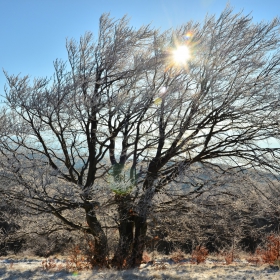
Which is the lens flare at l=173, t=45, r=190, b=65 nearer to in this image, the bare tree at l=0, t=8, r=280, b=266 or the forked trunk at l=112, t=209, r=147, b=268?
the bare tree at l=0, t=8, r=280, b=266

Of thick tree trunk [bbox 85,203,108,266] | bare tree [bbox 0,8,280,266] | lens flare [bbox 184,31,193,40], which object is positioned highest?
lens flare [bbox 184,31,193,40]

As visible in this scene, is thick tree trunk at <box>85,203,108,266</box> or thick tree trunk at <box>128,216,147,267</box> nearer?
thick tree trunk at <box>85,203,108,266</box>

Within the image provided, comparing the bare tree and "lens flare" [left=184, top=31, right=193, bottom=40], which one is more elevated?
"lens flare" [left=184, top=31, right=193, bottom=40]

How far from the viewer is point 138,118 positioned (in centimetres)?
746

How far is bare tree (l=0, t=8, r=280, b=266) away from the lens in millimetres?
6836

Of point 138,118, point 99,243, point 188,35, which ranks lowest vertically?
point 99,243

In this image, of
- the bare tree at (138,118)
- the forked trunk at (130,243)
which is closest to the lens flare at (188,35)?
the bare tree at (138,118)

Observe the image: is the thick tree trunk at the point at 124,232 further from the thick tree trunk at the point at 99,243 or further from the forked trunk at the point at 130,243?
the thick tree trunk at the point at 99,243

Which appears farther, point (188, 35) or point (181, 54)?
point (188, 35)

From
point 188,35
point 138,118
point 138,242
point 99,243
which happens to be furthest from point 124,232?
point 188,35

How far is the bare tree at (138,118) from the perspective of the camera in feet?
22.4

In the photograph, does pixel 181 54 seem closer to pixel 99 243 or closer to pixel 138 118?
pixel 138 118

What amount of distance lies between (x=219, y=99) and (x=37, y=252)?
12.7 m

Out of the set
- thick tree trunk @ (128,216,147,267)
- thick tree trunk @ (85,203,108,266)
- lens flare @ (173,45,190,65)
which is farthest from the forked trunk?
lens flare @ (173,45,190,65)
